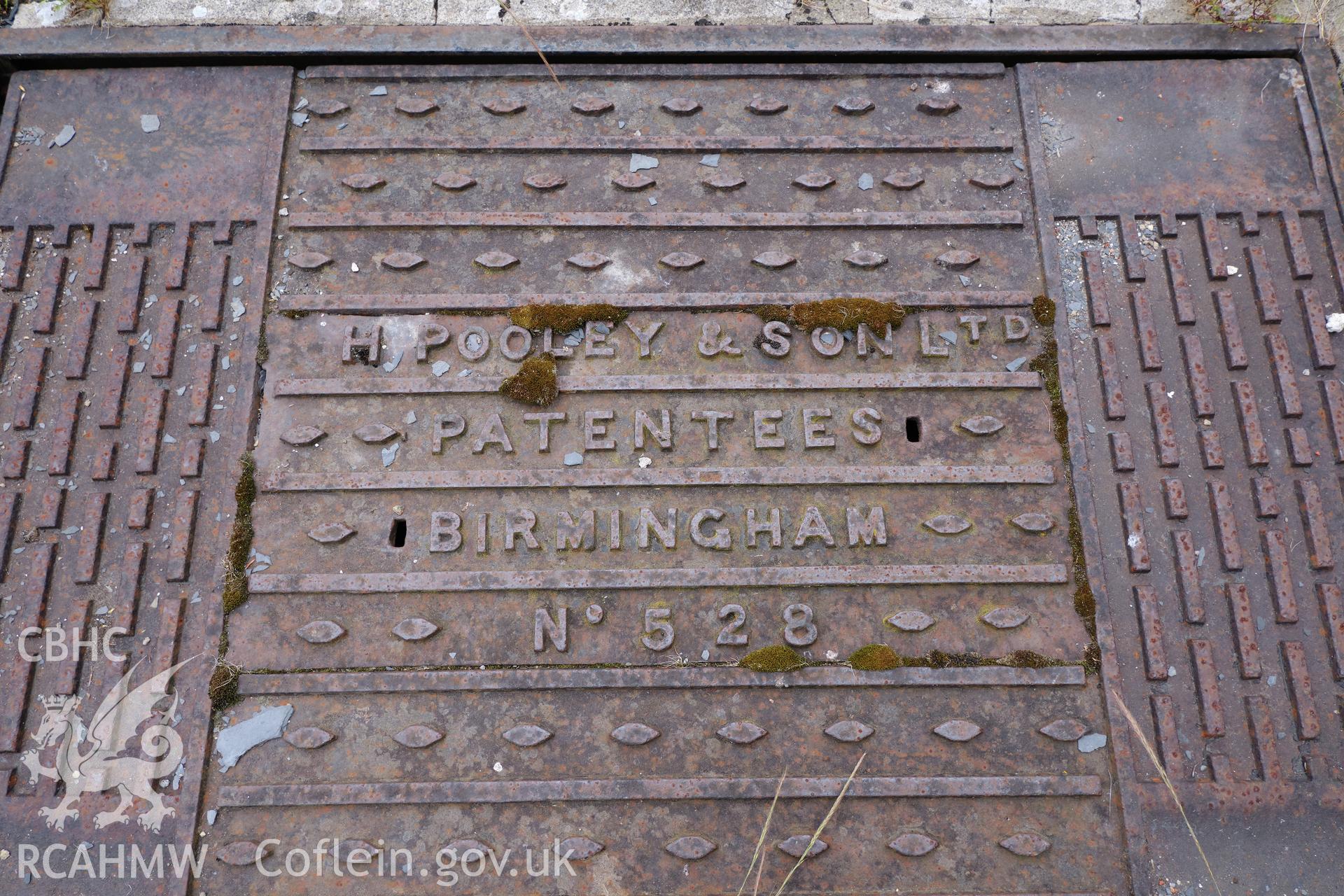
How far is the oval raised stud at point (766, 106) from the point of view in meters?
3.75

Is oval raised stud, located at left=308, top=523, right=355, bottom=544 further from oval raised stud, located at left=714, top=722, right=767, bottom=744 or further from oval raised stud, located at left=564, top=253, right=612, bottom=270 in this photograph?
oval raised stud, located at left=714, top=722, right=767, bottom=744

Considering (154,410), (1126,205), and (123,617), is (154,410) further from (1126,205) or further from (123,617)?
(1126,205)

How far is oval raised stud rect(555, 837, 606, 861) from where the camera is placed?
294 cm

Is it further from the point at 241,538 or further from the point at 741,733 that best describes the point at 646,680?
the point at 241,538

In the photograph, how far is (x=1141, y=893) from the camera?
290 centimetres

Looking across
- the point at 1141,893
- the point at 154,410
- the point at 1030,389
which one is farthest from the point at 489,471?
the point at 1141,893

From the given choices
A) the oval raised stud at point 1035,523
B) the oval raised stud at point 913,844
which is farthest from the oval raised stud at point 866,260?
the oval raised stud at point 913,844

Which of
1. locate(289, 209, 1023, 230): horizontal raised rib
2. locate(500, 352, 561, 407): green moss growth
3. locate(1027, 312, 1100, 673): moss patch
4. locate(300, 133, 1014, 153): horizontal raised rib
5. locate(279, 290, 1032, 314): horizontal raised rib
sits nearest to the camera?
locate(1027, 312, 1100, 673): moss patch

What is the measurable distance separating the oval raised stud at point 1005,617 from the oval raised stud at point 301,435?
2.93 metres

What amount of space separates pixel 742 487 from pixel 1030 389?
1.36 meters

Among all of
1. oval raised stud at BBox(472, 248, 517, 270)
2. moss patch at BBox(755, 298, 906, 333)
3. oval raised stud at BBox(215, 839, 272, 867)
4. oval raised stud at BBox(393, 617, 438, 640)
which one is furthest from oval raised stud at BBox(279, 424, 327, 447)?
moss patch at BBox(755, 298, 906, 333)

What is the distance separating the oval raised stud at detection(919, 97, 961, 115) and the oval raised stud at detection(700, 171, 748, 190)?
3.22 feet

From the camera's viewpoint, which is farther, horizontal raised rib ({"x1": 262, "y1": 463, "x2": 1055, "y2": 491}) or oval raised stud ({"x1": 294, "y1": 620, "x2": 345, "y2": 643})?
horizontal raised rib ({"x1": 262, "y1": 463, "x2": 1055, "y2": 491})

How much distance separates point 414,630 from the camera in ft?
10.2
